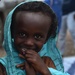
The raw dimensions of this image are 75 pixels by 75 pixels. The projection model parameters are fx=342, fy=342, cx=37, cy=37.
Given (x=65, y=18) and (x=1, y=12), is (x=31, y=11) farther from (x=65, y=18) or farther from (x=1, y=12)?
(x=1, y=12)

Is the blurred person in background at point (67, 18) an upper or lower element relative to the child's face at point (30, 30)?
lower

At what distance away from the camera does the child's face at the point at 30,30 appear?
1.97 meters

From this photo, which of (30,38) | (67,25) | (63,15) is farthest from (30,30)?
(67,25)

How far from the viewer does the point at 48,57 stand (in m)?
2.29

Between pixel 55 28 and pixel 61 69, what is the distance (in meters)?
0.30

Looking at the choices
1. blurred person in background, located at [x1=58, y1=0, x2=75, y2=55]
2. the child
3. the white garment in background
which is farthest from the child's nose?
the white garment in background

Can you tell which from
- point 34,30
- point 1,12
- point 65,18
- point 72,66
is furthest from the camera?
point 1,12

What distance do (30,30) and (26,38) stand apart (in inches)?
2.1

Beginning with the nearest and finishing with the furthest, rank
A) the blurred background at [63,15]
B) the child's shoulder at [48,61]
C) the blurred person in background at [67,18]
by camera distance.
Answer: the child's shoulder at [48,61], the blurred background at [63,15], the blurred person in background at [67,18]

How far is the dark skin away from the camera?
1.98 metres

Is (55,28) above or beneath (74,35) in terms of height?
above

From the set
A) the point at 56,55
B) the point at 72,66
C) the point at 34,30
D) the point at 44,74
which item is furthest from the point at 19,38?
the point at 72,66

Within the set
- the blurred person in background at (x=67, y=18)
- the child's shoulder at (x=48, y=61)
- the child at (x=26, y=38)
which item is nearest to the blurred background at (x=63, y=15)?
the blurred person in background at (x=67, y=18)

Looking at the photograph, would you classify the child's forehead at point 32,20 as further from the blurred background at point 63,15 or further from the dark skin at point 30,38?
the blurred background at point 63,15
